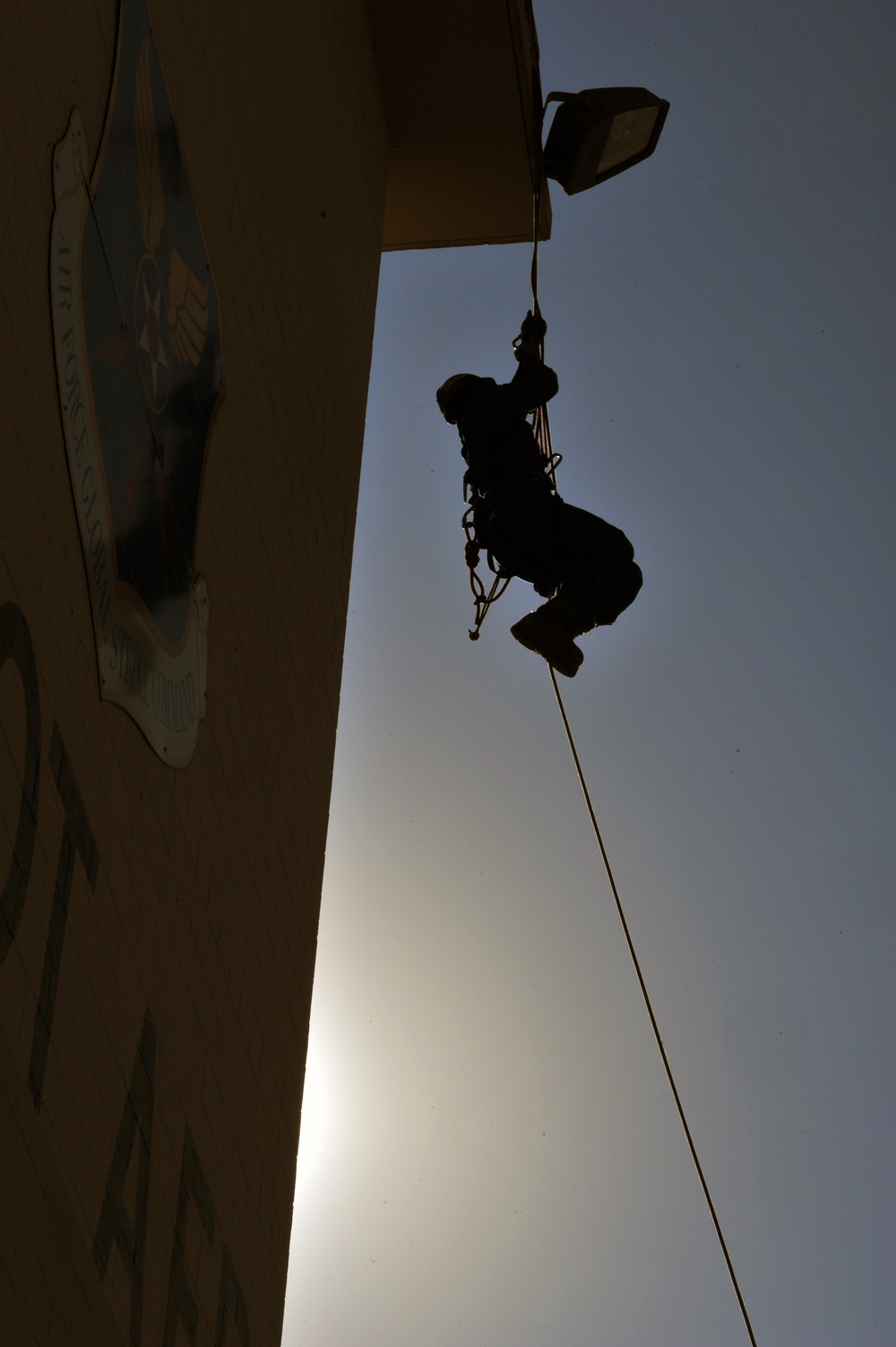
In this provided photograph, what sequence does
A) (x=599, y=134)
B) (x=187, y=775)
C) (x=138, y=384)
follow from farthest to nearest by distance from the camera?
(x=599, y=134)
(x=187, y=775)
(x=138, y=384)

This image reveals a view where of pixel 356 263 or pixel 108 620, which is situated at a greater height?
pixel 356 263

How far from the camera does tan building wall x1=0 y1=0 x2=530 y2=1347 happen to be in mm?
1749

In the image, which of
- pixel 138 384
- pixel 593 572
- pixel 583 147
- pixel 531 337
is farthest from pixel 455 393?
pixel 138 384

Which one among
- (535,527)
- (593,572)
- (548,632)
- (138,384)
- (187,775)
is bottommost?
(187,775)

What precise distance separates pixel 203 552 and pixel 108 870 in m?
0.74

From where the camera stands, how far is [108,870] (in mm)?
2002

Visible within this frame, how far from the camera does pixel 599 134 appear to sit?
4.97 metres

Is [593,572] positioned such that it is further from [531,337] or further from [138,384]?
[138,384]

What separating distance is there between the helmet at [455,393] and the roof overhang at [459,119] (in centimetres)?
140

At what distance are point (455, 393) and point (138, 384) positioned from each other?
2498mm

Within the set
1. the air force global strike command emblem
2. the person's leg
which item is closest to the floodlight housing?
the person's leg

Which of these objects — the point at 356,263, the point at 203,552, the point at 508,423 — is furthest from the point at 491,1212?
the point at 203,552

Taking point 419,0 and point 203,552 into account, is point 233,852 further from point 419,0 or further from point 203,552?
point 419,0

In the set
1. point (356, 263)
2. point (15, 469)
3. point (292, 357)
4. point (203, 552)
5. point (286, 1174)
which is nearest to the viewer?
point (15, 469)
